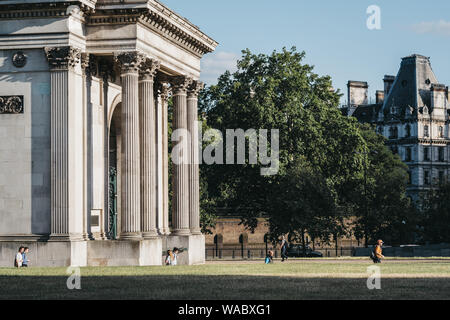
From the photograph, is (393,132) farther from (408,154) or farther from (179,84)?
(179,84)

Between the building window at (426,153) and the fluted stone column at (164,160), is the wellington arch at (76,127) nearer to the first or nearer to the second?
the fluted stone column at (164,160)

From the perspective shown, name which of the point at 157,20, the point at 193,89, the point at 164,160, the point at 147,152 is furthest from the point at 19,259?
the point at 193,89

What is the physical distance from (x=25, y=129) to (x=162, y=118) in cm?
1507

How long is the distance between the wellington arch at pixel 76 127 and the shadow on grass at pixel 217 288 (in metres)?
13.0

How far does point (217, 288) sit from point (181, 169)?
95.2 feet

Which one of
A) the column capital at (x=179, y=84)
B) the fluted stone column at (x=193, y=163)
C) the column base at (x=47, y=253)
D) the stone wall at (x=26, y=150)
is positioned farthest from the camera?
the fluted stone column at (x=193, y=163)

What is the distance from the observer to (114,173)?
53562 millimetres

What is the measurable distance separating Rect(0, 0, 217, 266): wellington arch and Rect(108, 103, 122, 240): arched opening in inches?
77.0

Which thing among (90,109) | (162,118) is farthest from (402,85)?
(90,109)

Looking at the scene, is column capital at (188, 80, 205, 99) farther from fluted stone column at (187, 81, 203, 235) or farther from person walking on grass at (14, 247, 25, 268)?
person walking on grass at (14, 247, 25, 268)

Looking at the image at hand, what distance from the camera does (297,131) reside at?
86.1 metres

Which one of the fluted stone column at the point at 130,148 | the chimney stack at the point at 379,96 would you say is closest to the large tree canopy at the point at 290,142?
the fluted stone column at the point at 130,148

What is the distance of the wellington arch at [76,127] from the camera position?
147ft

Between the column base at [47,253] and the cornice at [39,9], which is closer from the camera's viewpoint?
the column base at [47,253]
